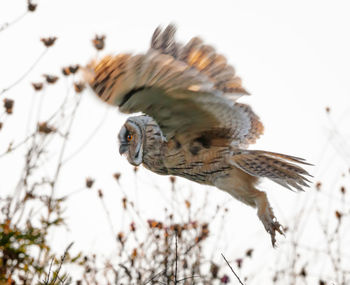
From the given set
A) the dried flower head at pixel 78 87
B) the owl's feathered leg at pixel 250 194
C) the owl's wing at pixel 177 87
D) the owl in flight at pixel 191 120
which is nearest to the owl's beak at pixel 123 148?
the owl in flight at pixel 191 120

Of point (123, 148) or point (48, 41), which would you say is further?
point (123, 148)

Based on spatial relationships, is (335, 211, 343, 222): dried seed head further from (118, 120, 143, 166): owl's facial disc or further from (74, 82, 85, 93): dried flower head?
(74, 82, 85, 93): dried flower head

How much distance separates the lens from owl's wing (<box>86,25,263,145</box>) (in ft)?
10.1

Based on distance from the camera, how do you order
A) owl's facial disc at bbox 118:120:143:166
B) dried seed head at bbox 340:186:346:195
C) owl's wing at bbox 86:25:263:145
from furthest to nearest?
dried seed head at bbox 340:186:346:195 → owl's facial disc at bbox 118:120:143:166 → owl's wing at bbox 86:25:263:145

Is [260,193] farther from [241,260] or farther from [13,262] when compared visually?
[13,262]

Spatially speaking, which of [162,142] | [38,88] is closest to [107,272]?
[162,142]

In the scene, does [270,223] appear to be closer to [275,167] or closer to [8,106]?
[275,167]

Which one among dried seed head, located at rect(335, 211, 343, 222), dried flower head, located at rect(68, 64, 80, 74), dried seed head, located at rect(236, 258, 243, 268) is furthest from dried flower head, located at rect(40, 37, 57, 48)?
dried seed head, located at rect(335, 211, 343, 222)

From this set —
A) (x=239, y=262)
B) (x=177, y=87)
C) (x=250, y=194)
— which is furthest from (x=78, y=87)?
(x=239, y=262)

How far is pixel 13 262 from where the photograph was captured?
3227 millimetres

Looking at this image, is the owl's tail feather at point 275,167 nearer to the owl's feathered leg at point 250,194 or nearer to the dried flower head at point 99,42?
the owl's feathered leg at point 250,194

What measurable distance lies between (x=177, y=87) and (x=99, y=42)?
0.62 m

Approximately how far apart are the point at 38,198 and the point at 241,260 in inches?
51.7

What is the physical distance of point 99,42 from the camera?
11.4ft
